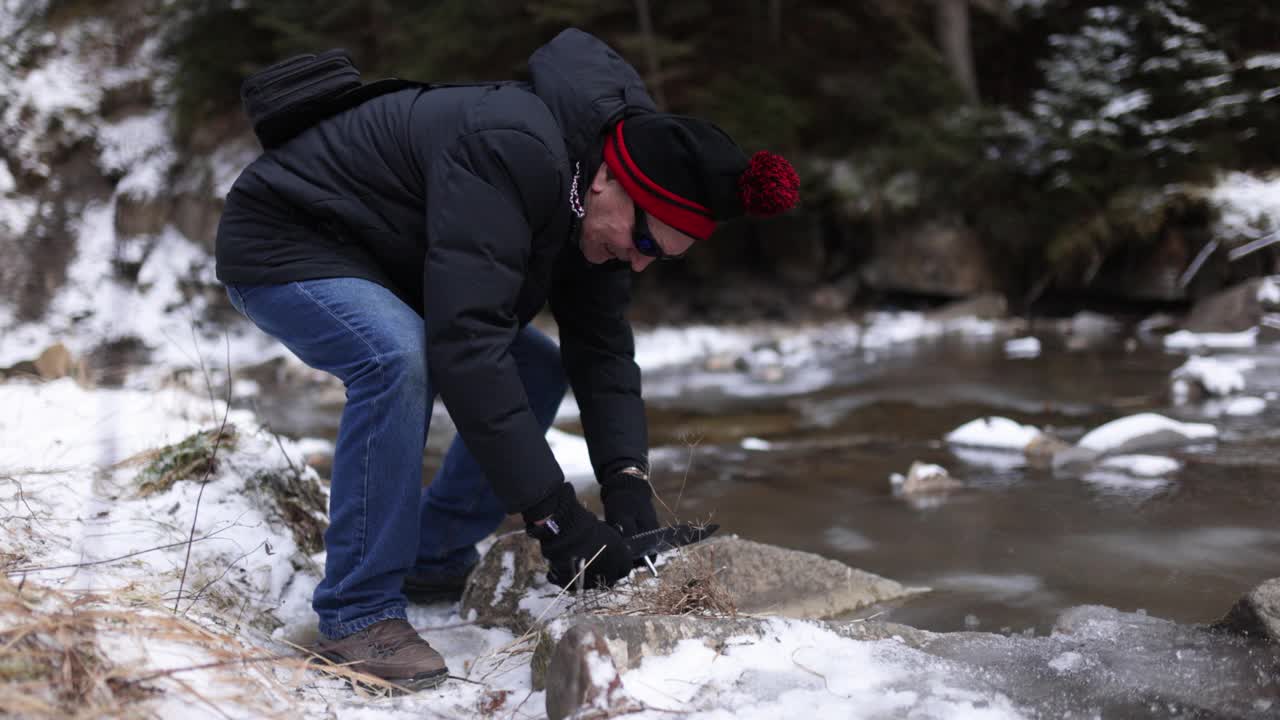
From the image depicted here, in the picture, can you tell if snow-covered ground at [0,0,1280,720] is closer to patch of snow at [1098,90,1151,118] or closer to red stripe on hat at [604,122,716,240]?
red stripe on hat at [604,122,716,240]

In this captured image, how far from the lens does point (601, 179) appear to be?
6.68 feet

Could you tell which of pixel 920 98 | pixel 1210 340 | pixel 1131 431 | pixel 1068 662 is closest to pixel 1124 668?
pixel 1068 662

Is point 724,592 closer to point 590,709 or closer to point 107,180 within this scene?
point 590,709

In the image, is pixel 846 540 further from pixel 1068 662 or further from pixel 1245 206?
pixel 1245 206

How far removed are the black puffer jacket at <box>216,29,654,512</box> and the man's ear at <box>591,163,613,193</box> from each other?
0.03 meters

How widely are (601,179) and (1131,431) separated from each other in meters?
2.74

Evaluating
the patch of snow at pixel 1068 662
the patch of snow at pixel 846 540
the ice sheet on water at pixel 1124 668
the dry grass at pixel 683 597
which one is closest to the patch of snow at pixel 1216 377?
the patch of snow at pixel 846 540

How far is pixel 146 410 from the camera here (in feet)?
11.6

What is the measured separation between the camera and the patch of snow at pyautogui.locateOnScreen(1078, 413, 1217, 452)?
3.77 metres

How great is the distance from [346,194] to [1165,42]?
31.2 feet

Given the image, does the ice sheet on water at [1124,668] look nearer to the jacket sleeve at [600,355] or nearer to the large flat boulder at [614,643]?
the large flat boulder at [614,643]

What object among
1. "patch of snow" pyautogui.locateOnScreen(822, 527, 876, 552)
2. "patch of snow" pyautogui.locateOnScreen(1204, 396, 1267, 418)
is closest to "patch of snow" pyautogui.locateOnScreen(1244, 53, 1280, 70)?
"patch of snow" pyautogui.locateOnScreen(1204, 396, 1267, 418)

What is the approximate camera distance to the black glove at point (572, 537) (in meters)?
1.88

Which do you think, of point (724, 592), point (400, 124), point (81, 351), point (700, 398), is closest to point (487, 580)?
point (724, 592)
